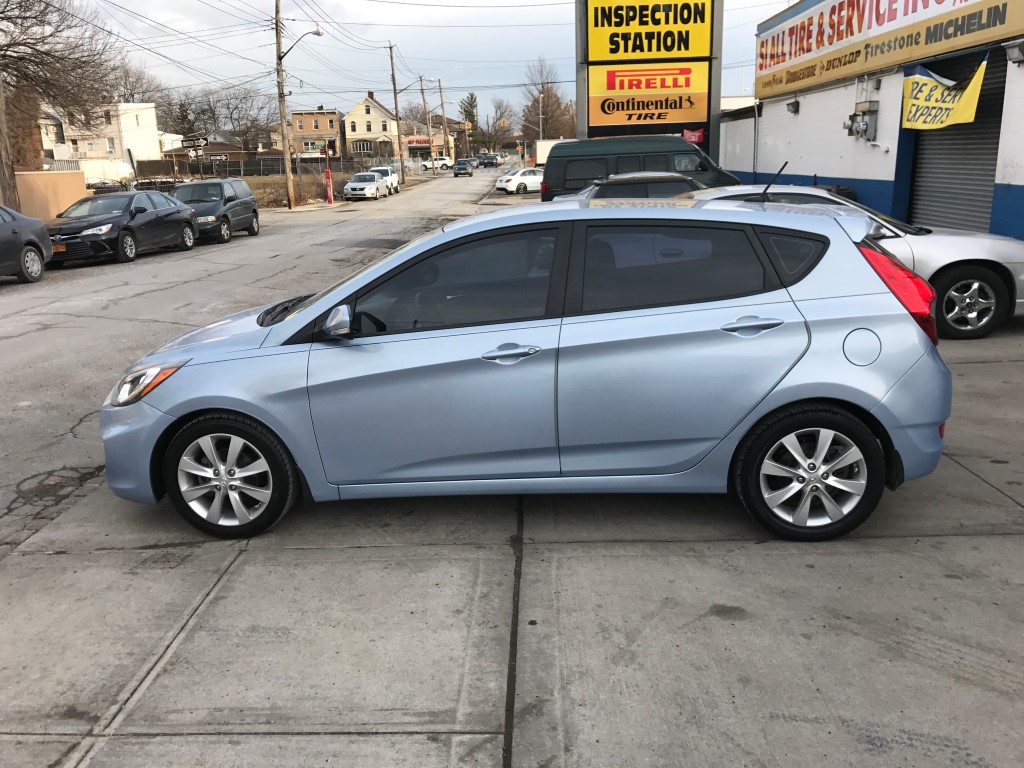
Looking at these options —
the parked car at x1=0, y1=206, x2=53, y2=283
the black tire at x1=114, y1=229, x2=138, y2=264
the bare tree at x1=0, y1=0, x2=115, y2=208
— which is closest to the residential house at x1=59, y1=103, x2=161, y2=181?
the bare tree at x1=0, y1=0, x2=115, y2=208

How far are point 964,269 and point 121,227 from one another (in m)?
16.1

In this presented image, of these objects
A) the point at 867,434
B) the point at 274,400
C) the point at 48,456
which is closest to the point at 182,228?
the point at 48,456

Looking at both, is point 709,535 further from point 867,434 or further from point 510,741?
point 510,741

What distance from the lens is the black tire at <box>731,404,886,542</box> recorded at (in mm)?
3992

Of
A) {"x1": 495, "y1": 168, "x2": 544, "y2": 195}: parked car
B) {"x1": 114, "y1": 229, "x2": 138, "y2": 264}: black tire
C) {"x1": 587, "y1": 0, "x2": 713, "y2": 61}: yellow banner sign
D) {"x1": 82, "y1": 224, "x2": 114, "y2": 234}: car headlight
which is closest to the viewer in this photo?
{"x1": 82, "y1": 224, "x2": 114, "y2": 234}: car headlight

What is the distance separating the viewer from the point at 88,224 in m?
17.5

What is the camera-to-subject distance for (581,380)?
13.2 feet

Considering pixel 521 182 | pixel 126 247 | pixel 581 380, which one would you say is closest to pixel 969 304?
pixel 581 380

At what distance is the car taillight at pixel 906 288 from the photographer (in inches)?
158

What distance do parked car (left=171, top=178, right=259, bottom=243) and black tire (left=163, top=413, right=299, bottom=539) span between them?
61.5 feet

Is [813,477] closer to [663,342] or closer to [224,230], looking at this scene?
[663,342]

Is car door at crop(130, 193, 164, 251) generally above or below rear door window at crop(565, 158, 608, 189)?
below

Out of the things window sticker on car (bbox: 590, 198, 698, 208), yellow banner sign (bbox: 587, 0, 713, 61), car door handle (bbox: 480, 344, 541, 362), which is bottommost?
car door handle (bbox: 480, 344, 541, 362)

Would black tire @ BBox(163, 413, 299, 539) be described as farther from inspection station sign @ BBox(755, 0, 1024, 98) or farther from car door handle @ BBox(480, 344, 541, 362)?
inspection station sign @ BBox(755, 0, 1024, 98)
